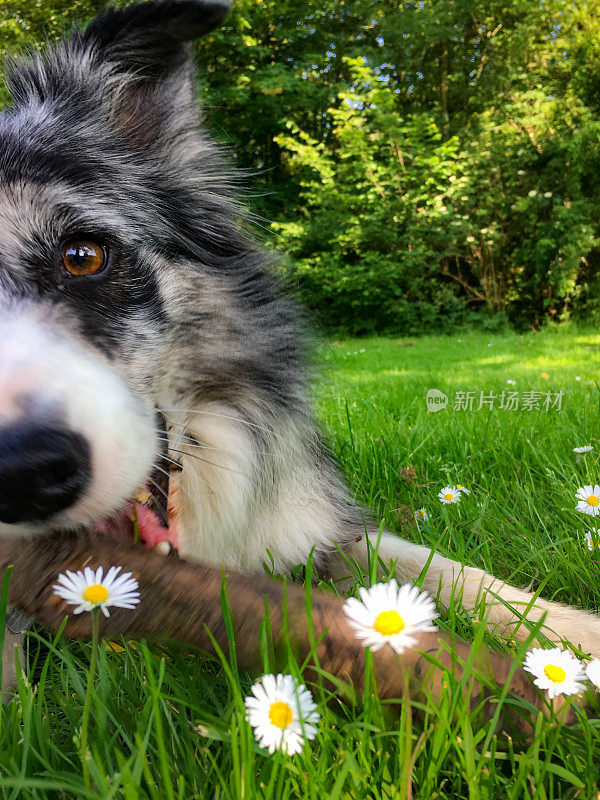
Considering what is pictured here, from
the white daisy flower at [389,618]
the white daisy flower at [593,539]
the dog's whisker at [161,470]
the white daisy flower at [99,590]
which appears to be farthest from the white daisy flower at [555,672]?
the dog's whisker at [161,470]

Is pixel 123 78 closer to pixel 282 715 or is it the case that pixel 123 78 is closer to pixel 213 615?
pixel 213 615

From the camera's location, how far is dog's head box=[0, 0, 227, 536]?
123 centimetres

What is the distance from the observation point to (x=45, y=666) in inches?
48.7

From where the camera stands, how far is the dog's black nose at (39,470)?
3.77 ft

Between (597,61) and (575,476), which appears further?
(597,61)

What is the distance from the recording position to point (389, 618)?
2.93 ft

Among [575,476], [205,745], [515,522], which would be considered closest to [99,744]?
[205,745]

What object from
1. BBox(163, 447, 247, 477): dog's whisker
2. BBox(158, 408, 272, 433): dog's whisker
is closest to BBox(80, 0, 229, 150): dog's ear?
BBox(158, 408, 272, 433): dog's whisker

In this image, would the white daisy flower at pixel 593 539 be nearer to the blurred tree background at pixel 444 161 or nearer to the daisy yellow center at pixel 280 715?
the daisy yellow center at pixel 280 715

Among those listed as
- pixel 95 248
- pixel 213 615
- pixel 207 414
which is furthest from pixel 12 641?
pixel 95 248

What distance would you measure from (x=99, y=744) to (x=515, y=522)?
5.01 ft

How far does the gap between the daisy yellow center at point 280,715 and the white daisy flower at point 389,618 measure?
0.15 metres

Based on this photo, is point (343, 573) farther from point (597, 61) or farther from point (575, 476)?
point (597, 61)

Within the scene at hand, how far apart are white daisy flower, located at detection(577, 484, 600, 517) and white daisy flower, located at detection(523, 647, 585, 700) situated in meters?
0.97
